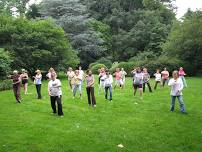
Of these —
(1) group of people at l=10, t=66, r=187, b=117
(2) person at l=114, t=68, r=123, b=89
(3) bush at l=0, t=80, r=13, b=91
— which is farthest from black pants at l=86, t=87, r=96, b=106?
(3) bush at l=0, t=80, r=13, b=91

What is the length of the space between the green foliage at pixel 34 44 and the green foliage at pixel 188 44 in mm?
15063

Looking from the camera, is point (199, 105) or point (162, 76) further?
point (162, 76)

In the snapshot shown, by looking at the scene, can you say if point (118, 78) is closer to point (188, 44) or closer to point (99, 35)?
point (188, 44)

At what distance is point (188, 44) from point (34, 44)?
20499mm

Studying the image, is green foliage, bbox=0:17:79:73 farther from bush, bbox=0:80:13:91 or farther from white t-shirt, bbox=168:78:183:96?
white t-shirt, bbox=168:78:183:96

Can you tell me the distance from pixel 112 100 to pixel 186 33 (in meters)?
30.1

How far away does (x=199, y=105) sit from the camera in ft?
66.9

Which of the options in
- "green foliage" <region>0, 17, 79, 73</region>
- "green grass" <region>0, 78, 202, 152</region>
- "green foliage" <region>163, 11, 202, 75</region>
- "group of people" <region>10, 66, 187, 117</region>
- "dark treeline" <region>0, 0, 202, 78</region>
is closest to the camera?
"green grass" <region>0, 78, 202, 152</region>

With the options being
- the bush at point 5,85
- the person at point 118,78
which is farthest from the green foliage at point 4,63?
the person at point 118,78

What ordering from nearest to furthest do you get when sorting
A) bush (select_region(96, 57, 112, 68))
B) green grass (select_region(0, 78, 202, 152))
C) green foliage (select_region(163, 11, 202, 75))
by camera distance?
1. green grass (select_region(0, 78, 202, 152))
2. green foliage (select_region(163, 11, 202, 75))
3. bush (select_region(96, 57, 112, 68))

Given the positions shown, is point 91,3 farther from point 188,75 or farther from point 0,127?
point 0,127

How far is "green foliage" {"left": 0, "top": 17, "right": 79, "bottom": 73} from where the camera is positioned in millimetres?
40834

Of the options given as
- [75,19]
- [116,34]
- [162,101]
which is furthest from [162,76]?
[116,34]

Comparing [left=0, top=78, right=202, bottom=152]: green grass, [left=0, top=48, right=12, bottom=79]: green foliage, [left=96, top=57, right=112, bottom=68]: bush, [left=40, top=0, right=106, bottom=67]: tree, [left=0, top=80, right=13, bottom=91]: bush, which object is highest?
[left=40, top=0, right=106, bottom=67]: tree
